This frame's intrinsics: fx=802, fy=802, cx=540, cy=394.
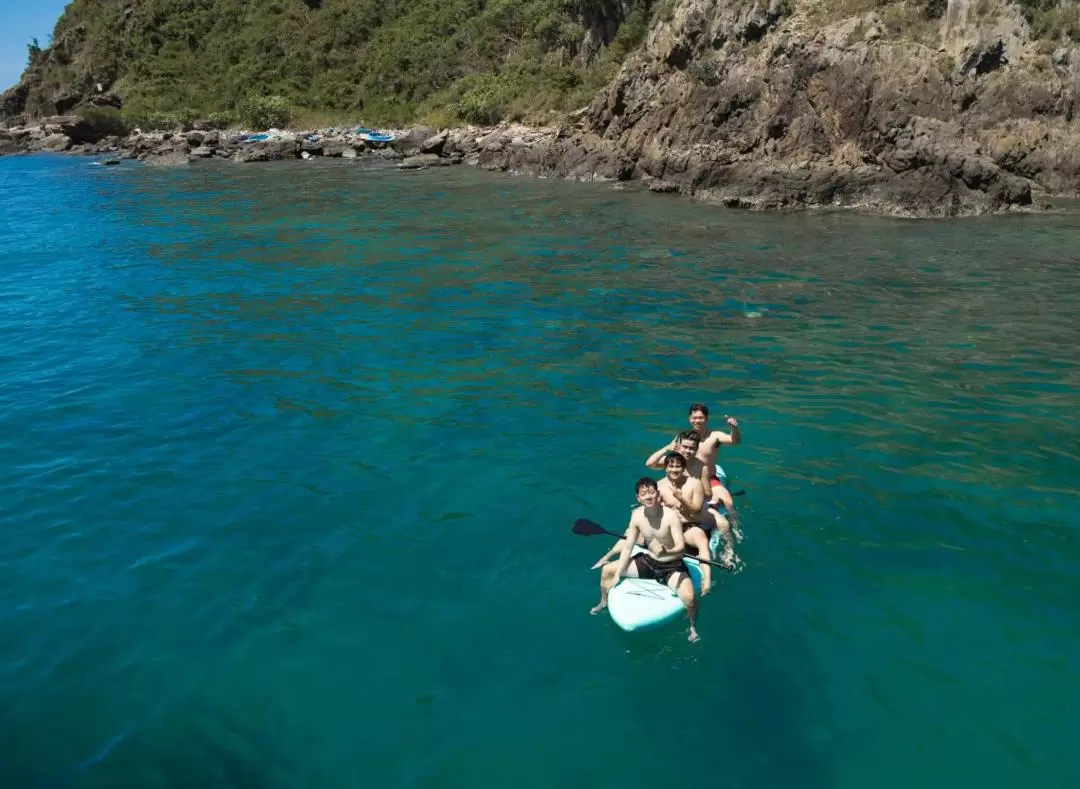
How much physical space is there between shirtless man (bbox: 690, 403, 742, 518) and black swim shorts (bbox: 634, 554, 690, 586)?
140 cm

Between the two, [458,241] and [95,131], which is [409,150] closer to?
[458,241]

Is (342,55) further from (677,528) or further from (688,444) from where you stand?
(677,528)

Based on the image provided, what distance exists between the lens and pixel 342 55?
89562mm

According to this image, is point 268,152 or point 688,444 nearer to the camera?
point 688,444

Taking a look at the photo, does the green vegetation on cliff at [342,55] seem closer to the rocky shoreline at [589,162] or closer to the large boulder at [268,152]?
the rocky shoreline at [589,162]

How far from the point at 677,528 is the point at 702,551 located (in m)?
0.44

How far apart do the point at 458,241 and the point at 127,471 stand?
55.8ft

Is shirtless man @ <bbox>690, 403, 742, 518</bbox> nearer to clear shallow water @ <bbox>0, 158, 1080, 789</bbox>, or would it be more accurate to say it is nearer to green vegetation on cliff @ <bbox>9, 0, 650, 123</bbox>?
clear shallow water @ <bbox>0, 158, 1080, 789</bbox>

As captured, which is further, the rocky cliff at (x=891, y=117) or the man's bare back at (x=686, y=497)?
the rocky cliff at (x=891, y=117)

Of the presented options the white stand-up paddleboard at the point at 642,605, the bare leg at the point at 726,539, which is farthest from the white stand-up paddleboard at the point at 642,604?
the bare leg at the point at 726,539

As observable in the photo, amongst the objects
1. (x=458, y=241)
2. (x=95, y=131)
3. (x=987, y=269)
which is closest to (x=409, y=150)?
(x=458, y=241)

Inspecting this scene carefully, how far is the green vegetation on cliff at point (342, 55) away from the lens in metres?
62.3

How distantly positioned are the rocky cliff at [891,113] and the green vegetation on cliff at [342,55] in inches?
879

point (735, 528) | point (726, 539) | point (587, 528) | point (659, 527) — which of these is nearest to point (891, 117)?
point (735, 528)
